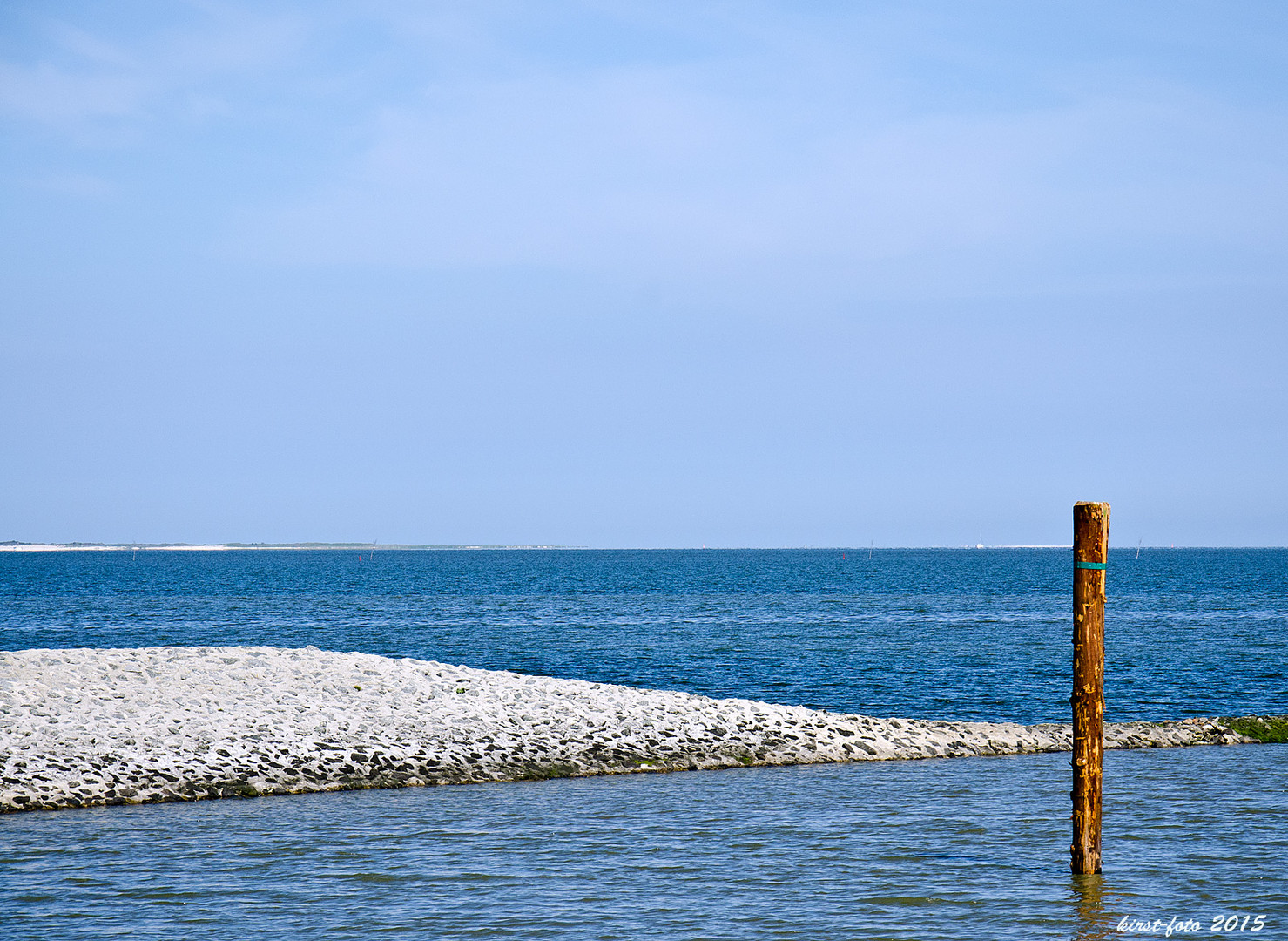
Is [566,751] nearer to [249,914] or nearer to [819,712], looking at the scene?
[819,712]

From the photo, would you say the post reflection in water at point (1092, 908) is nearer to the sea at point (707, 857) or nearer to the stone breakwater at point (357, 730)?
the sea at point (707, 857)

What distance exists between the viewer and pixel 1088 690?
45.0ft

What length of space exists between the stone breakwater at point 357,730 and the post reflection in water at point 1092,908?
8.60m

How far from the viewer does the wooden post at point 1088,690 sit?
13516 millimetres

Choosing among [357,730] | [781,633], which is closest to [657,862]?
[357,730]

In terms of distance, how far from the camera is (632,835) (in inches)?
621

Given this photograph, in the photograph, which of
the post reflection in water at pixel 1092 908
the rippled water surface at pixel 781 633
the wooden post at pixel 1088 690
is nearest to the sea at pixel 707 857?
the post reflection in water at pixel 1092 908

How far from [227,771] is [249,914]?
6.72 m

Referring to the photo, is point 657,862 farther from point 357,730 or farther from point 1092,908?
point 357,730

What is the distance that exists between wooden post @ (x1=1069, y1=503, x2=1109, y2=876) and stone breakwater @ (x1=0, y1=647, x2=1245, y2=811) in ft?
27.7

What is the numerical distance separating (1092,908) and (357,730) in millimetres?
12041

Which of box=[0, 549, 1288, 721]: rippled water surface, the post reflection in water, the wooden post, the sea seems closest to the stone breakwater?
the sea

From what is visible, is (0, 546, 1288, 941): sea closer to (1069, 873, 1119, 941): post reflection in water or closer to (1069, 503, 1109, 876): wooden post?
(1069, 873, 1119, 941): post reflection in water

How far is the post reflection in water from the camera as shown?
11.6 m
